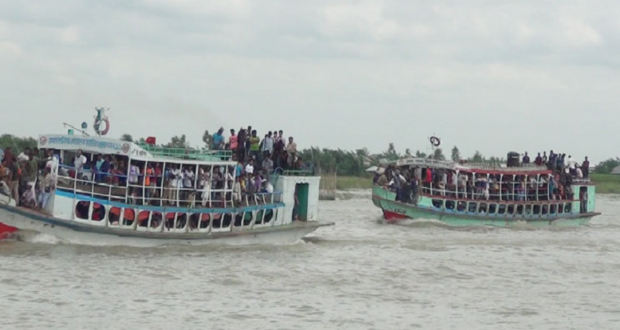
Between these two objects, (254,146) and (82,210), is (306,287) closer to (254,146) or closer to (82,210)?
(82,210)

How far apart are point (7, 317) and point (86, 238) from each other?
24.6ft

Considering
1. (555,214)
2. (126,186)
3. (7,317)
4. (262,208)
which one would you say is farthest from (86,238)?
(555,214)

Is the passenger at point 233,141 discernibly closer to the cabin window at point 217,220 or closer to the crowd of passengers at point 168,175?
the crowd of passengers at point 168,175

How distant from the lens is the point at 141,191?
27.7m

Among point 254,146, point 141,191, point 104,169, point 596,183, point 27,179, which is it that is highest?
point 596,183

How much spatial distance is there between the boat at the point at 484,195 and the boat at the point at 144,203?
11.6 meters

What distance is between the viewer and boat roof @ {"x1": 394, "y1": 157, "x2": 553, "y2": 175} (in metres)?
42.3

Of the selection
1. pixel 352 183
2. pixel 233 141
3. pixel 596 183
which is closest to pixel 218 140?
pixel 233 141

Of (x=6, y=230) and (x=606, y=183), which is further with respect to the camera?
(x=606, y=183)

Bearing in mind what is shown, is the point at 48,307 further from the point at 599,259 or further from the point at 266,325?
the point at 599,259

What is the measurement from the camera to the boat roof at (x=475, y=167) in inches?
1665

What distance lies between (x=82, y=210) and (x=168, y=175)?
2.61 m

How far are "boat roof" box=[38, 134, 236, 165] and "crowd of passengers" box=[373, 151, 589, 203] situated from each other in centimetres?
1456

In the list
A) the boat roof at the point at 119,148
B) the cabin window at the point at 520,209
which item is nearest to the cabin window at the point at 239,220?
the boat roof at the point at 119,148
